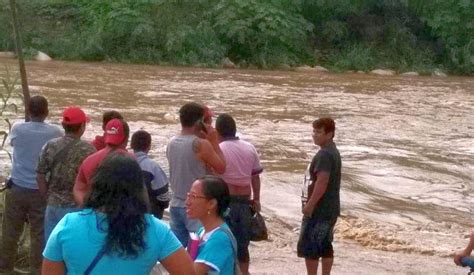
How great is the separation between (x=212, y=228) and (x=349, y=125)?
63.8ft

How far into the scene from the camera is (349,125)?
24.1 m

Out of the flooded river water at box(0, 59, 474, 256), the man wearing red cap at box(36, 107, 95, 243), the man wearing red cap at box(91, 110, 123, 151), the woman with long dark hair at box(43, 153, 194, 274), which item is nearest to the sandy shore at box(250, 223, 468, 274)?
the flooded river water at box(0, 59, 474, 256)

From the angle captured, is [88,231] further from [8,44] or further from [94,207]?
[8,44]

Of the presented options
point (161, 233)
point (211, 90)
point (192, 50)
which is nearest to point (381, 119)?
point (211, 90)

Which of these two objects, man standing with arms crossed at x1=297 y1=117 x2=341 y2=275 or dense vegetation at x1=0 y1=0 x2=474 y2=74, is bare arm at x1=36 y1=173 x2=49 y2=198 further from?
dense vegetation at x1=0 y1=0 x2=474 y2=74

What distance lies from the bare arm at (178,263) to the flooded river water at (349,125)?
759 centimetres

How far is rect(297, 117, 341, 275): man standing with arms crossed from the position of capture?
7852 millimetres

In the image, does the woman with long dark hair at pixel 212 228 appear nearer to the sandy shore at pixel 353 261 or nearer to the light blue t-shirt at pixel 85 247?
the light blue t-shirt at pixel 85 247

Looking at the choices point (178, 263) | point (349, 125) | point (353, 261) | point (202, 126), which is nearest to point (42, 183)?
point (202, 126)

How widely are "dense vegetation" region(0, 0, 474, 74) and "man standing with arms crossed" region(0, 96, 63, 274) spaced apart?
3405 cm

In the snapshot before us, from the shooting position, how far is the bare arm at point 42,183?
22.8ft

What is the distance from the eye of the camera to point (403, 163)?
61.4 feet

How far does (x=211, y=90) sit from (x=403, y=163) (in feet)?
41.6

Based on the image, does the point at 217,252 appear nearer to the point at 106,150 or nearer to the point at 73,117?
the point at 106,150
